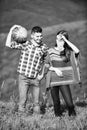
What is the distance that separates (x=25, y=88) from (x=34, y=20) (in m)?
0.69

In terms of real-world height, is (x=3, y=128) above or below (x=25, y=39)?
below

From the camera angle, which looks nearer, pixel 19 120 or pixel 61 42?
pixel 19 120

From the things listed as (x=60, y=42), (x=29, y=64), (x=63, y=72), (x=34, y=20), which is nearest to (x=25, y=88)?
(x=29, y=64)

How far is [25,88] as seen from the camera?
2361 mm

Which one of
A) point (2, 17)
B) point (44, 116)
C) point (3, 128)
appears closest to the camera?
point (3, 128)

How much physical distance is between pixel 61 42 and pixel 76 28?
36 centimetres

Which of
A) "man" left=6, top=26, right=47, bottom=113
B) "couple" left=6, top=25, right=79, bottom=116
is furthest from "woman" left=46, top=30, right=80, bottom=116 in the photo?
"man" left=6, top=26, right=47, bottom=113

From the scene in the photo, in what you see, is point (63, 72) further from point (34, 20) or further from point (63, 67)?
point (34, 20)

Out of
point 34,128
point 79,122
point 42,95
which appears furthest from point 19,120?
point 79,122

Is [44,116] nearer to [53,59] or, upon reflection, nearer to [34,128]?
[34,128]

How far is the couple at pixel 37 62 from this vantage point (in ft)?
7.79

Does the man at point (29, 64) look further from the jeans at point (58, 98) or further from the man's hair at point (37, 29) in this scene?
the jeans at point (58, 98)

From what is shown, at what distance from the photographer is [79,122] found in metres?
2.31

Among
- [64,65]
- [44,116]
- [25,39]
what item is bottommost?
[44,116]
